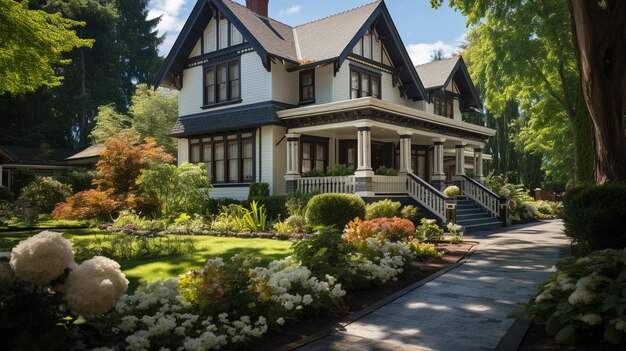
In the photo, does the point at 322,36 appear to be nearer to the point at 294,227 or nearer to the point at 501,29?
the point at 501,29

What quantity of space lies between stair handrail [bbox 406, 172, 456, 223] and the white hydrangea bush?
1134 centimetres

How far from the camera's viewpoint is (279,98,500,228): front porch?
1784cm

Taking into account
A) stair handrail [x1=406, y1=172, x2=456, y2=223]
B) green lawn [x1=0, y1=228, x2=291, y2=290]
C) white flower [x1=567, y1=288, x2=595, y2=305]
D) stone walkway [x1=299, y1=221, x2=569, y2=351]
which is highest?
stair handrail [x1=406, y1=172, x2=456, y2=223]

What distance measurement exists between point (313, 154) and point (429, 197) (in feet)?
18.8

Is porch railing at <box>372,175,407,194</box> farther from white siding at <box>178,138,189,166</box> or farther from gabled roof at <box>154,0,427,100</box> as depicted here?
white siding at <box>178,138,189,166</box>

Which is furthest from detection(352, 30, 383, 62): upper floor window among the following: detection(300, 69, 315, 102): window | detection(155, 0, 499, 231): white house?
detection(300, 69, 315, 102): window

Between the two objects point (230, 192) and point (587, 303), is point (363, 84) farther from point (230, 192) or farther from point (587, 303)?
point (587, 303)

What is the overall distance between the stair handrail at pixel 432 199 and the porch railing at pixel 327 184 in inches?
109

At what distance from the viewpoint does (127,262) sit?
9.40 meters

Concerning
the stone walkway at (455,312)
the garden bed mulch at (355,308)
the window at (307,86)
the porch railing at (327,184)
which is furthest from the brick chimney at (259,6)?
the stone walkway at (455,312)

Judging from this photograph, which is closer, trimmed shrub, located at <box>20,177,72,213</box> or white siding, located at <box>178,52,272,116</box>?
white siding, located at <box>178,52,272,116</box>

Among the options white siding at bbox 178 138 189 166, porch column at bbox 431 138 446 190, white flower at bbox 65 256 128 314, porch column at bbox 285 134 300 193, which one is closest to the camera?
white flower at bbox 65 256 128 314

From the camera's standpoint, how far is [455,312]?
21.1 feet

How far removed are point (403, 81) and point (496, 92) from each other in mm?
6164
